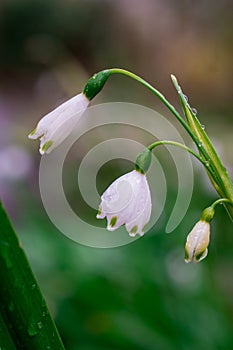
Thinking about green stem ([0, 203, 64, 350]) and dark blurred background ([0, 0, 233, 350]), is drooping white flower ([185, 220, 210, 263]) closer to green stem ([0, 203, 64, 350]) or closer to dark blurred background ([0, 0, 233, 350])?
green stem ([0, 203, 64, 350])

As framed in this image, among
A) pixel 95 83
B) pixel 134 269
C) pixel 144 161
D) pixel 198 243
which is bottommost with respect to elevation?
pixel 134 269

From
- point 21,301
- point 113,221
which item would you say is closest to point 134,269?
point 113,221

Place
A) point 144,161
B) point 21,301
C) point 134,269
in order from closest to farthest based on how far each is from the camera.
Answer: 1. point 21,301
2. point 144,161
3. point 134,269

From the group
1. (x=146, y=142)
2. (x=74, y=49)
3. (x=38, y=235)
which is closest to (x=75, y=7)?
(x=74, y=49)

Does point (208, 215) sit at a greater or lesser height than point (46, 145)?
lesser

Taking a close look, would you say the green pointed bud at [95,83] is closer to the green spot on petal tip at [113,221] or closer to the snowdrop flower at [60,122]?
the snowdrop flower at [60,122]

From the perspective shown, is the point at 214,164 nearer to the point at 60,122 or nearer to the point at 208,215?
the point at 208,215
